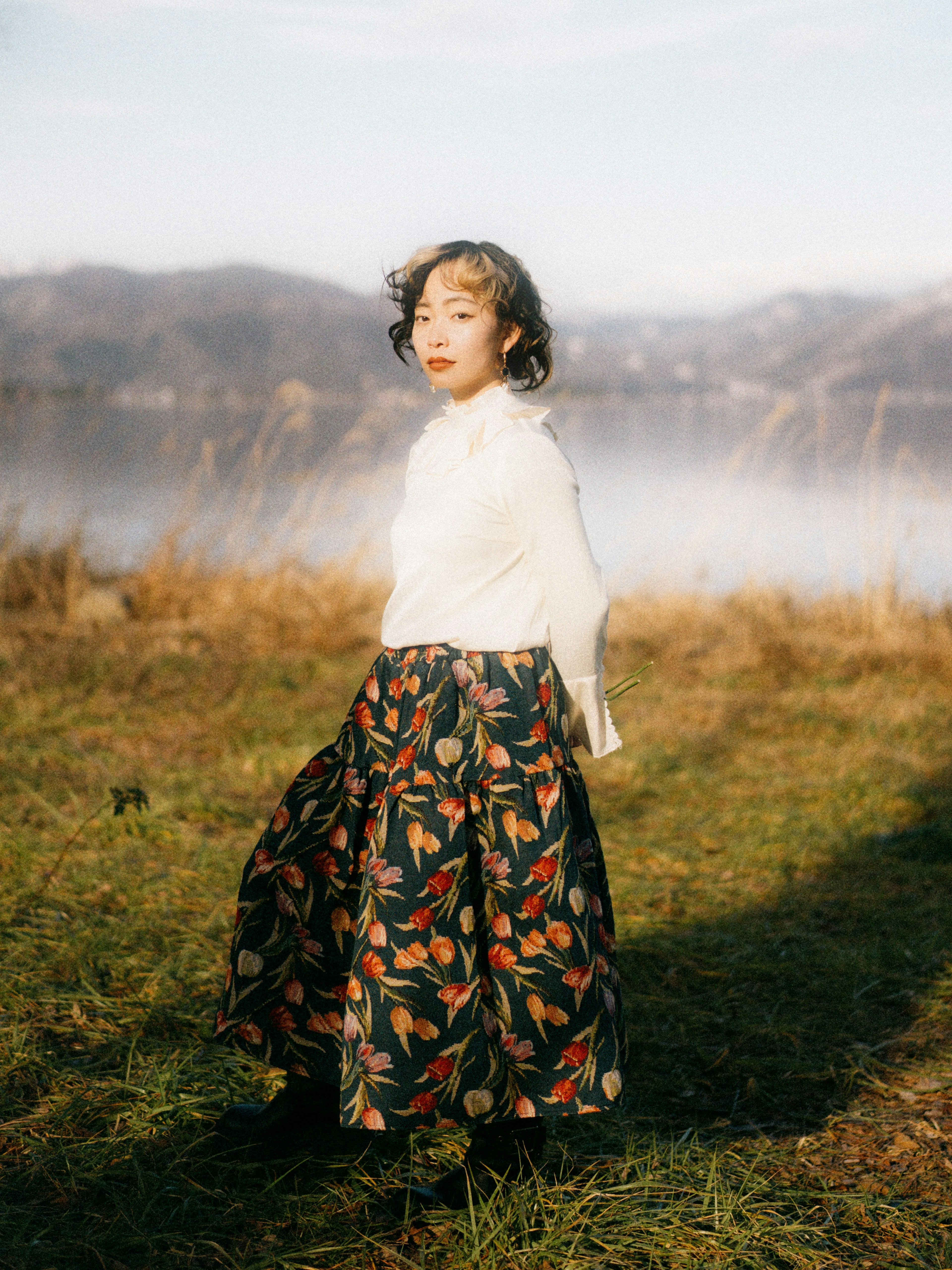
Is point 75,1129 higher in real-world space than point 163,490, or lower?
lower

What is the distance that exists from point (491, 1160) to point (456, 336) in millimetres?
1262

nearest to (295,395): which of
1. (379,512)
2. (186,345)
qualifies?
(379,512)

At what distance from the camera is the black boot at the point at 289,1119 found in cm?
180

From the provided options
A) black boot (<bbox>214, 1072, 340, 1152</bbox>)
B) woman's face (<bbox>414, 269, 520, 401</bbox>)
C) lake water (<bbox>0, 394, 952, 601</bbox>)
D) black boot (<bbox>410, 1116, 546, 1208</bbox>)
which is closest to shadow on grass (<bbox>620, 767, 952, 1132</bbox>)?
black boot (<bbox>410, 1116, 546, 1208</bbox>)

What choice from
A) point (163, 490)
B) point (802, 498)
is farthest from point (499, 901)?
point (802, 498)

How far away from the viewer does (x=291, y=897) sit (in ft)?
5.56

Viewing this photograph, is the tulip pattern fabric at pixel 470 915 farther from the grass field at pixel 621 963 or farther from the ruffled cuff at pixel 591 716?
the grass field at pixel 621 963

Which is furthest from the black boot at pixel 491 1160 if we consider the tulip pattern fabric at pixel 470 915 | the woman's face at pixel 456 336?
the woman's face at pixel 456 336

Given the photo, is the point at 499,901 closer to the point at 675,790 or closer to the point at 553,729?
the point at 553,729

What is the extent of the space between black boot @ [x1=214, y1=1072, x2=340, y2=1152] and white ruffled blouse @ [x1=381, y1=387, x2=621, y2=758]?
0.75 meters

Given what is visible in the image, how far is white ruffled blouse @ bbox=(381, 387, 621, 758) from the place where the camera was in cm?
155

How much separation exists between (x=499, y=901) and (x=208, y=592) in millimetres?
5218

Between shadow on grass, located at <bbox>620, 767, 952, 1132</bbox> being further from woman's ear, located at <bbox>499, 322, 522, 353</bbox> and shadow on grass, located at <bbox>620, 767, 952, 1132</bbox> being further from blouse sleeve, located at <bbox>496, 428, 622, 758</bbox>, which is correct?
woman's ear, located at <bbox>499, 322, 522, 353</bbox>

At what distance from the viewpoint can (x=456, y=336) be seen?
167 centimetres
